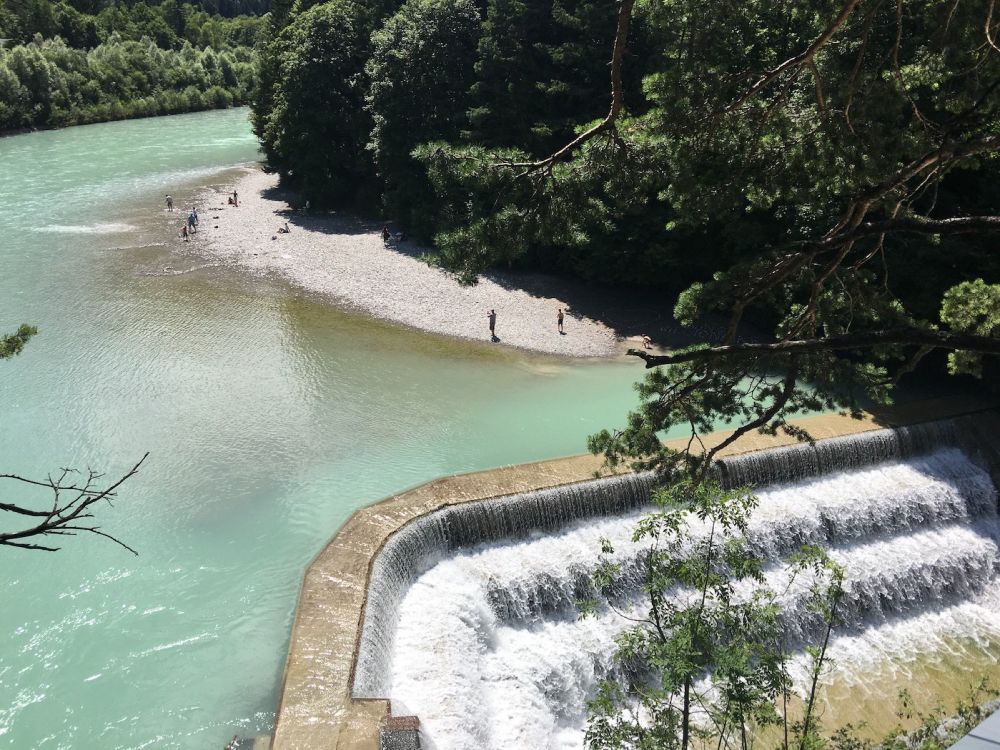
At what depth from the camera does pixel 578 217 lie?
724 centimetres

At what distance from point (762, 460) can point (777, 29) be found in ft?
27.8

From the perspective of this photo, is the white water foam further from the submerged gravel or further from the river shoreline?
the submerged gravel

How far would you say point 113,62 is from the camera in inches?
2239

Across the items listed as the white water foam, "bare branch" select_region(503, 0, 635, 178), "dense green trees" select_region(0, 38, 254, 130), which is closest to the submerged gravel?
the white water foam

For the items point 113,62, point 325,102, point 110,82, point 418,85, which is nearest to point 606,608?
point 418,85

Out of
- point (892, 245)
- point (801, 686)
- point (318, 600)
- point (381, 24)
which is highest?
point (381, 24)

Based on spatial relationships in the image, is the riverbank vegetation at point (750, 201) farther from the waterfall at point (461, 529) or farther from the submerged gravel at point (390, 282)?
the submerged gravel at point (390, 282)

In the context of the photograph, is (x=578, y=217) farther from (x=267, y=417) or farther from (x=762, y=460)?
(x=267, y=417)

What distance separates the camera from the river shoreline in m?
19.3

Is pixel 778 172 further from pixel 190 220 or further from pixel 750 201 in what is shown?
pixel 190 220

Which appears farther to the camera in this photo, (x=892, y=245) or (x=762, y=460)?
(x=892, y=245)

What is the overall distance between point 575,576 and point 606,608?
2.23 feet

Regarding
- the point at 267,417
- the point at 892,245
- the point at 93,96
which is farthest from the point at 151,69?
the point at 892,245

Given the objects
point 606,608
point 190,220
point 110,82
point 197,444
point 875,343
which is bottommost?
point 606,608
